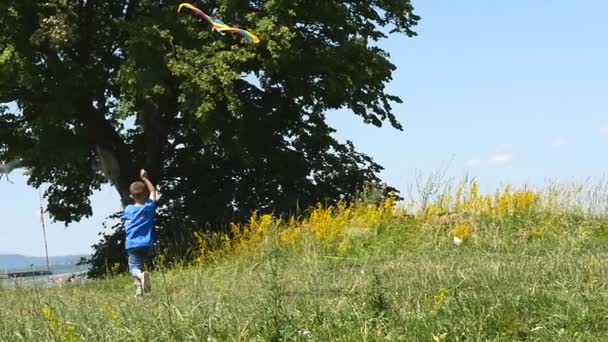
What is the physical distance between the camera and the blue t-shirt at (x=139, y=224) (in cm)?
1138

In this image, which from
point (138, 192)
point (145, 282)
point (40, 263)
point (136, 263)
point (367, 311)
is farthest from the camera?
point (138, 192)

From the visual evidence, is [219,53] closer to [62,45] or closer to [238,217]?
[62,45]

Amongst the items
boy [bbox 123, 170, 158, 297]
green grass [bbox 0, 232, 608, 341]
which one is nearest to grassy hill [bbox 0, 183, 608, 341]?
green grass [bbox 0, 232, 608, 341]

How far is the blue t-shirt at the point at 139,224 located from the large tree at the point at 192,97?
18.7ft

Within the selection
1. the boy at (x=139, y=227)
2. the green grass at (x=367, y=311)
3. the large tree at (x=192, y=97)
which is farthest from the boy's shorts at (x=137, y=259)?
the large tree at (x=192, y=97)

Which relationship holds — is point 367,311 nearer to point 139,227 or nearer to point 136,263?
point 136,263

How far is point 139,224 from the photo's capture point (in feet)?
37.7

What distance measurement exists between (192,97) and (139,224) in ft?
20.6

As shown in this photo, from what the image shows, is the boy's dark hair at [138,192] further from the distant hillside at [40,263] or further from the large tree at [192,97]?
the large tree at [192,97]

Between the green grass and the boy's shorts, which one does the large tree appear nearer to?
the boy's shorts

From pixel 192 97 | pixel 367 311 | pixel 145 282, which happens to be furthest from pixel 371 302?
pixel 192 97

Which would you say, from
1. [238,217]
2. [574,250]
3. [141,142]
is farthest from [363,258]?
[141,142]

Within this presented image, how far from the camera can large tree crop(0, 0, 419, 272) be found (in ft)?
58.0

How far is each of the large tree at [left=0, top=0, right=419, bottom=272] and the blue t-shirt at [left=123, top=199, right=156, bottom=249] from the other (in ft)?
18.7
